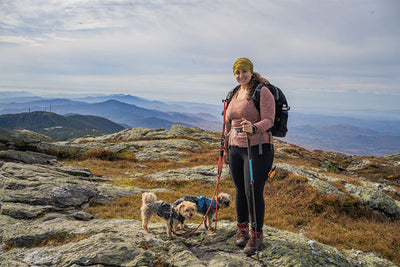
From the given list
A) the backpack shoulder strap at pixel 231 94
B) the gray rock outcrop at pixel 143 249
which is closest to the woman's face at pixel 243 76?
the backpack shoulder strap at pixel 231 94

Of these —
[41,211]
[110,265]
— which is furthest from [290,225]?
[41,211]

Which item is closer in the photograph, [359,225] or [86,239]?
[86,239]

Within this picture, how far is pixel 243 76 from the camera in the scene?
5.43 metres

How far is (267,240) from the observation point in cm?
628

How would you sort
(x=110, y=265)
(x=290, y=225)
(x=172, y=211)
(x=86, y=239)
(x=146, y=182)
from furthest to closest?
(x=146, y=182) → (x=290, y=225) → (x=172, y=211) → (x=86, y=239) → (x=110, y=265)

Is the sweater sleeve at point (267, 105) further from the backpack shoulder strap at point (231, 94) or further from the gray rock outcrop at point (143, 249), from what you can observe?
the gray rock outcrop at point (143, 249)

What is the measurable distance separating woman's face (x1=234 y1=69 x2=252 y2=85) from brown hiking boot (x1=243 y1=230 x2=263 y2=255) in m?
3.92

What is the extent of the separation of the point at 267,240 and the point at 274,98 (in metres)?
4.05

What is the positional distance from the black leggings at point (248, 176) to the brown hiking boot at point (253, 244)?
0.16 meters

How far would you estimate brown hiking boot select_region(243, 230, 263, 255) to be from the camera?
18.9ft

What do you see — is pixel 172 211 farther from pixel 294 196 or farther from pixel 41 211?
pixel 294 196

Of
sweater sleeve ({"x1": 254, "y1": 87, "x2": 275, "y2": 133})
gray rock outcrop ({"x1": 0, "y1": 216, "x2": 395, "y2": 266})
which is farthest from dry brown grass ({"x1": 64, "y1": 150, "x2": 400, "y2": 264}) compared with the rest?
sweater sleeve ({"x1": 254, "y1": 87, "x2": 275, "y2": 133})

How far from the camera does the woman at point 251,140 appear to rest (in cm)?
516

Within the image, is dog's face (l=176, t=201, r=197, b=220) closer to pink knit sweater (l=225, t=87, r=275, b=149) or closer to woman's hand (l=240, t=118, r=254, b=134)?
pink knit sweater (l=225, t=87, r=275, b=149)
